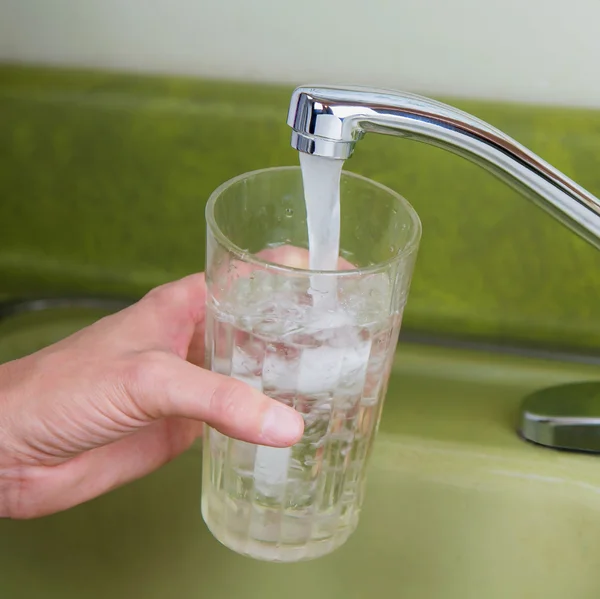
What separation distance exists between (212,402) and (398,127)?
0.14m

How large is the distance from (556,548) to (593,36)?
Answer: 1.08ft

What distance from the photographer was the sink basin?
1.68 feet

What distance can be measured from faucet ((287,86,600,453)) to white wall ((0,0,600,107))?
0.23 m

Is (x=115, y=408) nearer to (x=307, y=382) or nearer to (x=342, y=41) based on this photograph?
(x=307, y=382)

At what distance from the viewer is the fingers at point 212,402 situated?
0.35 metres

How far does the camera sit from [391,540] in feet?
1.72

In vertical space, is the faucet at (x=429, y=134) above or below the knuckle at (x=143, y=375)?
above

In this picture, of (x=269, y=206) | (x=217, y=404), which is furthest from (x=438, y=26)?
(x=217, y=404)

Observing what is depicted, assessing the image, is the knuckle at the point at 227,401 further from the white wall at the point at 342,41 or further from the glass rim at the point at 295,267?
the white wall at the point at 342,41

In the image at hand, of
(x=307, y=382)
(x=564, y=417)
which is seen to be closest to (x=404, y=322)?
(x=564, y=417)

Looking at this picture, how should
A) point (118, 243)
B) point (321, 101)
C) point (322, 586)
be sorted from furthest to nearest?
point (118, 243)
point (322, 586)
point (321, 101)

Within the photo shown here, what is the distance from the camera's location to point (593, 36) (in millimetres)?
548

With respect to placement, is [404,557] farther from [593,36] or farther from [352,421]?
[593,36]

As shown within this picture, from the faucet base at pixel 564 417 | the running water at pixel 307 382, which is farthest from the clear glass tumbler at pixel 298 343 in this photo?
the faucet base at pixel 564 417
